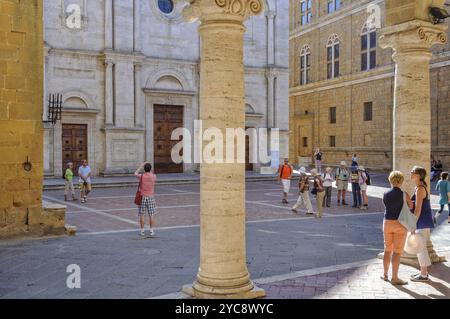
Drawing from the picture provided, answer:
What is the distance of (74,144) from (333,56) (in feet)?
73.4

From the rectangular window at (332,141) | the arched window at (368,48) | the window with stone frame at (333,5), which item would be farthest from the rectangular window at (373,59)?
the rectangular window at (332,141)

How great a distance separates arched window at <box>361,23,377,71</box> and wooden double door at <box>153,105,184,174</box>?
15.1 metres

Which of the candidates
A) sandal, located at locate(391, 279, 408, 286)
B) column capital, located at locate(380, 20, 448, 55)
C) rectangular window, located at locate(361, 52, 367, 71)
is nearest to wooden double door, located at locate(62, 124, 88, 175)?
column capital, located at locate(380, 20, 448, 55)

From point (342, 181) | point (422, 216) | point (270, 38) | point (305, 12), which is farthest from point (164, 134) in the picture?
point (422, 216)

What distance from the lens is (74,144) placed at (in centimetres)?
2555

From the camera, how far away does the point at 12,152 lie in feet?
35.9

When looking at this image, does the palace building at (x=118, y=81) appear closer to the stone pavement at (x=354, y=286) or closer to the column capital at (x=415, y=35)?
the column capital at (x=415, y=35)

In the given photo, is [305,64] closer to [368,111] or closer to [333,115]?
[333,115]

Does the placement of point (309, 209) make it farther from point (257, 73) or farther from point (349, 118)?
point (349, 118)

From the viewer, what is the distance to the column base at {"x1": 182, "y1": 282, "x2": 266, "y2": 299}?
19.8 feet

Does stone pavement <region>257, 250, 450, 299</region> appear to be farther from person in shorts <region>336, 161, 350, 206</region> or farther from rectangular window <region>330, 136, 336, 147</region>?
rectangular window <region>330, 136, 336, 147</region>
